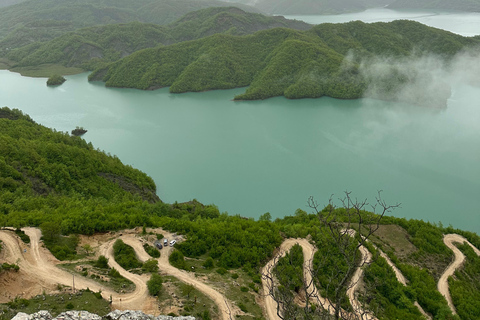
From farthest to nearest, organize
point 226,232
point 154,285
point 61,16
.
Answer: point 61,16 → point 226,232 → point 154,285

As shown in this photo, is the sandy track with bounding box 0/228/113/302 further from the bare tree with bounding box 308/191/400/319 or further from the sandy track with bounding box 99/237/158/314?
the bare tree with bounding box 308/191/400/319

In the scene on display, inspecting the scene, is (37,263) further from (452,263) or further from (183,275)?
(452,263)

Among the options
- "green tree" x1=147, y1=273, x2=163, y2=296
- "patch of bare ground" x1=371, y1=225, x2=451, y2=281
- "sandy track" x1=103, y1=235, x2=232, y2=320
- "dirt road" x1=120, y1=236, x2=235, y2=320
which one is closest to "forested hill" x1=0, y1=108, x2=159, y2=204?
"sandy track" x1=103, y1=235, x2=232, y2=320

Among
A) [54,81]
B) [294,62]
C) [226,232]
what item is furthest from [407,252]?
[54,81]

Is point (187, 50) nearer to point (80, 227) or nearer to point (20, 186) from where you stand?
point (20, 186)

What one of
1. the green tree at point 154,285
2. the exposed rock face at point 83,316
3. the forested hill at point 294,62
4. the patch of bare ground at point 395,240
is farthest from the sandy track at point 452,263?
the forested hill at point 294,62

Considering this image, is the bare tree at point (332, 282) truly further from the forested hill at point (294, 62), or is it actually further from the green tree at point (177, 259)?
the forested hill at point (294, 62)
